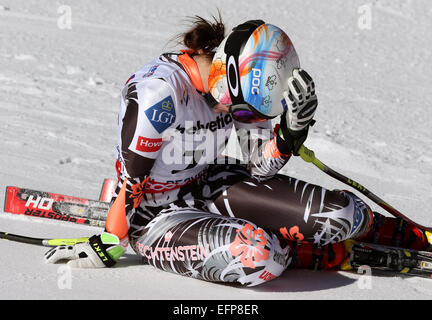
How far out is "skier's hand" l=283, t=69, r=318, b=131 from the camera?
2949 millimetres

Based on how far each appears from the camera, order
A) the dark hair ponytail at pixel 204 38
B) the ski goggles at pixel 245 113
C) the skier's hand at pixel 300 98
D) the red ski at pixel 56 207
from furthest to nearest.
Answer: the red ski at pixel 56 207, the dark hair ponytail at pixel 204 38, the ski goggles at pixel 245 113, the skier's hand at pixel 300 98

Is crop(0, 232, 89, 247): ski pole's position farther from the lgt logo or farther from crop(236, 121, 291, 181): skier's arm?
crop(236, 121, 291, 181): skier's arm

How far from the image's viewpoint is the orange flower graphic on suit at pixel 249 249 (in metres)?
2.96

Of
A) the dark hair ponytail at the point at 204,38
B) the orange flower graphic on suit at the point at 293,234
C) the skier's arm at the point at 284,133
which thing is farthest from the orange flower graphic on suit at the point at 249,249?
the dark hair ponytail at the point at 204,38

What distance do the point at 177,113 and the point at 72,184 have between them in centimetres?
188

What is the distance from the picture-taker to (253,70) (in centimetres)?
301

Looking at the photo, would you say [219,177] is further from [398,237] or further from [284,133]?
[398,237]

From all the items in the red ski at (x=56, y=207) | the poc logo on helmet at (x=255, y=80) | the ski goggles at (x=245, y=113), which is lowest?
the red ski at (x=56, y=207)

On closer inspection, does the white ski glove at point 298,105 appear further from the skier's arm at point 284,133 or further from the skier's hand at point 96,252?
the skier's hand at point 96,252

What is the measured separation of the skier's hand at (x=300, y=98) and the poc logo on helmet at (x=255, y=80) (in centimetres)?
12

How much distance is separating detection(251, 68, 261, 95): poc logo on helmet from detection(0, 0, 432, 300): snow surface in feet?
2.77

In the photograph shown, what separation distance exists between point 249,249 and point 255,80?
700 mm

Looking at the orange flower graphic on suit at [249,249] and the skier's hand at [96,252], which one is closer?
the orange flower graphic on suit at [249,249]
